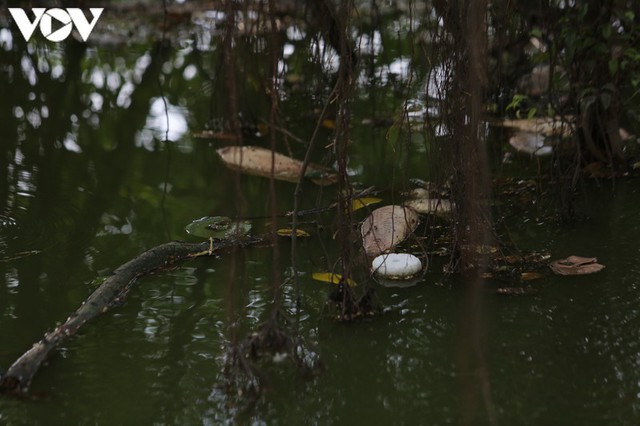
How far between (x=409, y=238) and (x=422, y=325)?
545 mm

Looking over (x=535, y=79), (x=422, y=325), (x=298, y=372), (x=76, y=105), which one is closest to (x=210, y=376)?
(x=298, y=372)

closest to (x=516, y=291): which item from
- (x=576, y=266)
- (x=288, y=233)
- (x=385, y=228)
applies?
(x=576, y=266)

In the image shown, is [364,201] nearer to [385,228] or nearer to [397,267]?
A: [385,228]

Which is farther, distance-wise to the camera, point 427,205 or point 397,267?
point 427,205

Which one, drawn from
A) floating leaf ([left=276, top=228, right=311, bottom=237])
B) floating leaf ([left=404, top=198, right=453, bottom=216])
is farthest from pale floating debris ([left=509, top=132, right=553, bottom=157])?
floating leaf ([left=276, top=228, right=311, bottom=237])

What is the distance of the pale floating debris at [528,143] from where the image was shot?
372 cm

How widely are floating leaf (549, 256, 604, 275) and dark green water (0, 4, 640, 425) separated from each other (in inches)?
1.3

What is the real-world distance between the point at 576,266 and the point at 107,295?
138 cm

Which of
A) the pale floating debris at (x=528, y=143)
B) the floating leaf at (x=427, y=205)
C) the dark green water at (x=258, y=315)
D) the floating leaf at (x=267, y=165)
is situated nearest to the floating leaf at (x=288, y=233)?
the dark green water at (x=258, y=315)

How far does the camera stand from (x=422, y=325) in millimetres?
2387

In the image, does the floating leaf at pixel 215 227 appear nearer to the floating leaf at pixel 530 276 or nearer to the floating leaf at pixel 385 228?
the floating leaf at pixel 385 228

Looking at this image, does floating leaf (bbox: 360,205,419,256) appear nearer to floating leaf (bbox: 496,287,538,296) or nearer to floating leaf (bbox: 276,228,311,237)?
floating leaf (bbox: 276,228,311,237)

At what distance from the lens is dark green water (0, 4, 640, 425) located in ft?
6.66

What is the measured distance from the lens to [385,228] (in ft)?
9.58
